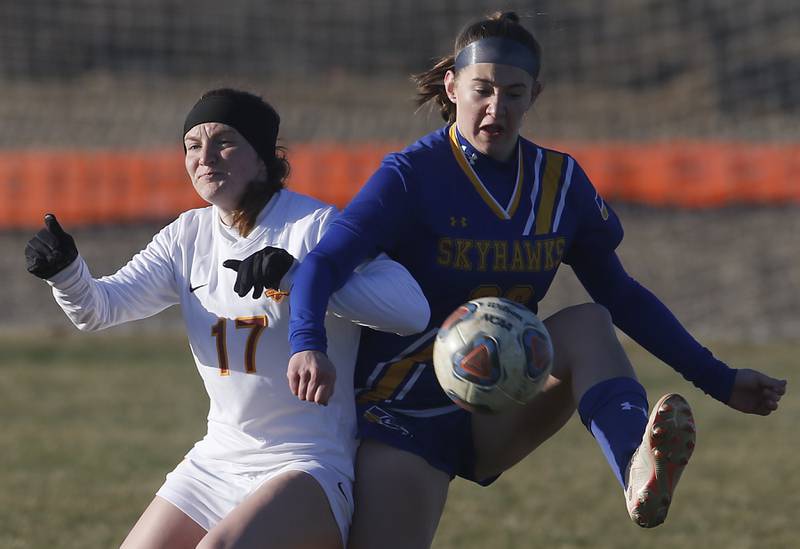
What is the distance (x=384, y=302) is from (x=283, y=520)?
2.24 ft

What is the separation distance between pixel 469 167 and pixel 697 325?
853cm

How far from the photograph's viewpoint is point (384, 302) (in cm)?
380

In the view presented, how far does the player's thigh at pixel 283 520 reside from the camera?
11.9ft

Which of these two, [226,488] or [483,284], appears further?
[483,284]

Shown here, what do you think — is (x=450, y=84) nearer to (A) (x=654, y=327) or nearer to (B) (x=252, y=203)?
(B) (x=252, y=203)

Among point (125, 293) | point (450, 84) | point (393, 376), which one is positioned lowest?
point (393, 376)

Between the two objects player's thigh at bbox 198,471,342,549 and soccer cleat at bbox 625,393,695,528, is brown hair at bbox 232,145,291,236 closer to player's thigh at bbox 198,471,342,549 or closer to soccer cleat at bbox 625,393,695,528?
player's thigh at bbox 198,471,342,549

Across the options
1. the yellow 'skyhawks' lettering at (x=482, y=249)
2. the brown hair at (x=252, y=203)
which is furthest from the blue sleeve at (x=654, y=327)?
the brown hair at (x=252, y=203)

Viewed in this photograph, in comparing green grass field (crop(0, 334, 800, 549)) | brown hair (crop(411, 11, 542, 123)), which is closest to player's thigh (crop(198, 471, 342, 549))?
brown hair (crop(411, 11, 542, 123))

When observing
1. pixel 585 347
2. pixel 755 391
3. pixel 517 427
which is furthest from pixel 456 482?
pixel 585 347

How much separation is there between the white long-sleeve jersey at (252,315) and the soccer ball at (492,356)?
17 centimetres

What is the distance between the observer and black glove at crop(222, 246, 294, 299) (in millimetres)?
3807

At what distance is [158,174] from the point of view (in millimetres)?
15500

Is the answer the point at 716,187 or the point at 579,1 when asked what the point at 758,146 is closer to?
the point at 716,187
